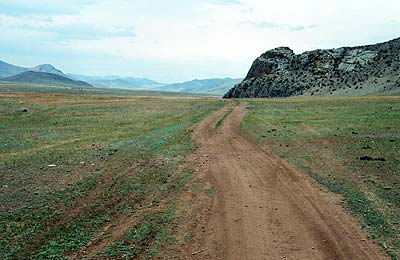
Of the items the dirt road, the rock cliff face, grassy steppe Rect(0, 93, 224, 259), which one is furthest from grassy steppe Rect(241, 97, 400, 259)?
the rock cliff face

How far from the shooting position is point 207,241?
8.27m

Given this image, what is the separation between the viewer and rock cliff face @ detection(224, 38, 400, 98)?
88.6 meters

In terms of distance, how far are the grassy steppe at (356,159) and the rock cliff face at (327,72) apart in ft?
195

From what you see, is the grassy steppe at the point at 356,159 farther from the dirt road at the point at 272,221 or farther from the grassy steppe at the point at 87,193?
the grassy steppe at the point at 87,193

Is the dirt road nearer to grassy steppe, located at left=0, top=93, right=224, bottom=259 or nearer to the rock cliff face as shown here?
grassy steppe, located at left=0, top=93, right=224, bottom=259

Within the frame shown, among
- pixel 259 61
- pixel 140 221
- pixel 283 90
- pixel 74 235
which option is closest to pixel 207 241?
pixel 140 221

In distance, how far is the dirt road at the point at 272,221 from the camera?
7.84 meters

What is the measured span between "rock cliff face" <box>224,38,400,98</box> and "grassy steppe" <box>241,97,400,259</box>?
59.4 m

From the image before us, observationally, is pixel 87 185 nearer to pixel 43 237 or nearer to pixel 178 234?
pixel 43 237

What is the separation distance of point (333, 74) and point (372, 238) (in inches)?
4038

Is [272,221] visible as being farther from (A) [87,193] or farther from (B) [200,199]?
(A) [87,193]

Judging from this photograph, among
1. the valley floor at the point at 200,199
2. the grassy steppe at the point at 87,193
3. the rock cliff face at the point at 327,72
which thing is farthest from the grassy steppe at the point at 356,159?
the rock cliff face at the point at 327,72

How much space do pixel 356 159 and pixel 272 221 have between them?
903 centimetres

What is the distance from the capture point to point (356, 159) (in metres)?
16.8
